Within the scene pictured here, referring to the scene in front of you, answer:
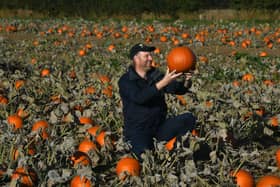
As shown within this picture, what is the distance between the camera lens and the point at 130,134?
5.21 metres

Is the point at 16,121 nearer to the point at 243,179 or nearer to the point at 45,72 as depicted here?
the point at 243,179

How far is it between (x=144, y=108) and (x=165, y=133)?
42 centimetres

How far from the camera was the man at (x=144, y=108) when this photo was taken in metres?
5.01

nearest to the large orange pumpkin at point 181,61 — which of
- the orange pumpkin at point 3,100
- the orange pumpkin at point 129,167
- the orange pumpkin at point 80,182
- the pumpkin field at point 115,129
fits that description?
the pumpkin field at point 115,129

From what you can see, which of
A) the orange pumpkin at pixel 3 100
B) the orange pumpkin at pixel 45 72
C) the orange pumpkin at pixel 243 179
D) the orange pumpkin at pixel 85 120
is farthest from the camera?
the orange pumpkin at pixel 45 72

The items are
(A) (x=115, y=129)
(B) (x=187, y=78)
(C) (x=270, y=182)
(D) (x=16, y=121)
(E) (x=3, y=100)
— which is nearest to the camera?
(C) (x=270, y=182)

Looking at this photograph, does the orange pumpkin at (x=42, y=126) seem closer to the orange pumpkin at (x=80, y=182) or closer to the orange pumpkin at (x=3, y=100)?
the orange pumpkin at (x=80, y=182)

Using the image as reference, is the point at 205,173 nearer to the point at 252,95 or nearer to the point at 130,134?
the point at 130,134

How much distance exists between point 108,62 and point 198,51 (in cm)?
369

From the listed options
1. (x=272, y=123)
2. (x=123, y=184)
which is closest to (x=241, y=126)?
(x=272, y=123)

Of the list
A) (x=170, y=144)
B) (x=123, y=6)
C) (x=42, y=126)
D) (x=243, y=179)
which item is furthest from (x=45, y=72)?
(x=123, y=6)

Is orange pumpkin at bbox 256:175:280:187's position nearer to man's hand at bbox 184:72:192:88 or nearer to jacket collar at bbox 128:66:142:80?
man's hand at bbox 184:72:192:88

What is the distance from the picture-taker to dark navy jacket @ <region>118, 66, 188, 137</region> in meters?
4.99

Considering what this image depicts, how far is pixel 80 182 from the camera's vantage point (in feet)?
13.8
